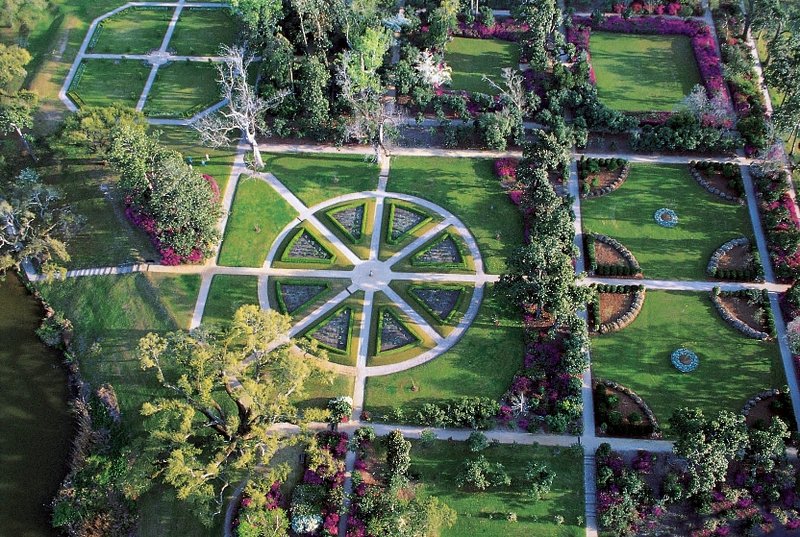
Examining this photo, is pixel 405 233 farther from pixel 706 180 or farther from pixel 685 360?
pixel 706 180

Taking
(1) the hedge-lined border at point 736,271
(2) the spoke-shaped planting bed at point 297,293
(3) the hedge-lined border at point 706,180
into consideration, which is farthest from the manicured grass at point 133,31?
(1) the hedge-lined border at point 736,271

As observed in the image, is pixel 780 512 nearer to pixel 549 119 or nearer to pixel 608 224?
pixel 608 224

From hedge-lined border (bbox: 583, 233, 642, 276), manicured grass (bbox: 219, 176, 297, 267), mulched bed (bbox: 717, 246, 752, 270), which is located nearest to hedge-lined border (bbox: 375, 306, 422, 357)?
manicured grass (bbox: 219, 176, 297, 267)

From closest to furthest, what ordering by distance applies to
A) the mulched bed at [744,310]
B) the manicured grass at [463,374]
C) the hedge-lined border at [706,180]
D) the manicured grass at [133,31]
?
the manicured grass at [463,374], the mulched bed at [744,310], the hedge-lined border at [706,180], the manicured grass at [133,31]

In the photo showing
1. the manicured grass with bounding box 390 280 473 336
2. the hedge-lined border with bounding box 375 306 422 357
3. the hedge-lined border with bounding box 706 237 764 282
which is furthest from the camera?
the hedge-lined border with bounding box 706 237 764 282

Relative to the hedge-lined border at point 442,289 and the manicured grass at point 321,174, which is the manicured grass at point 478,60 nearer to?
the manicured grass at point 321,174

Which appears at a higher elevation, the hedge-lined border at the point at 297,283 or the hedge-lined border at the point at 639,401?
the hedge-lined border at the point at 297,283

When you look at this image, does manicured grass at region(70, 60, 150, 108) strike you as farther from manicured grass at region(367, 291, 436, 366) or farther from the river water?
manicured grass at region(367, 291, 436, 366)

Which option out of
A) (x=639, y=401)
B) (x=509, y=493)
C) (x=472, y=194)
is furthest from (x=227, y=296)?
(x=639, y=401)
